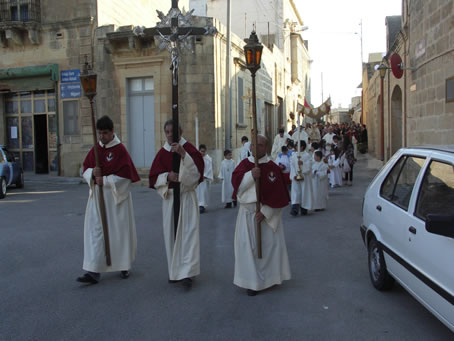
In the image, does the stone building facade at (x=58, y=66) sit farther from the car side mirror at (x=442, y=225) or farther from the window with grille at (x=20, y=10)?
the car side mirror at (x=442, y=225)

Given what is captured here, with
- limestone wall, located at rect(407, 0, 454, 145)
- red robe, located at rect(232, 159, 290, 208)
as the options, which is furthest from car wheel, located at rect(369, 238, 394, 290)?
limestone wall, located at rect(407, 0, 454, 145)

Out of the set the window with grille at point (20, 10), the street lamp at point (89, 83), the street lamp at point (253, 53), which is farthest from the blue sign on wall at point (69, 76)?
the street lamp at point (253, 53)

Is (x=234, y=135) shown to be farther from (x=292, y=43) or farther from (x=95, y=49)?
(x=292, y=43)

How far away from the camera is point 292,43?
3525 centimetres

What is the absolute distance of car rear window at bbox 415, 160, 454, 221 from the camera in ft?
11.5

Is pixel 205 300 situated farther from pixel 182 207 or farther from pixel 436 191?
pixel 436 191

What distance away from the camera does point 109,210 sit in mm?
5324

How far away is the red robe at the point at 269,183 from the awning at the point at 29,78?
14.7 meters

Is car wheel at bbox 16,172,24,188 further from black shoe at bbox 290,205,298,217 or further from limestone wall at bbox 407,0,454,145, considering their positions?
limestone wall at bbox 407,0,454,145

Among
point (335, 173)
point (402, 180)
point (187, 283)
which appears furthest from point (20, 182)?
point (402, 180)

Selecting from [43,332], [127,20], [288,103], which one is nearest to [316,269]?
[43,332]

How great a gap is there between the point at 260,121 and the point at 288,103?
34.0 ft

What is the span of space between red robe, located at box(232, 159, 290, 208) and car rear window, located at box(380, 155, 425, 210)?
106 centimetres

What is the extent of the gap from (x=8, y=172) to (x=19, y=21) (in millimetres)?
7183
